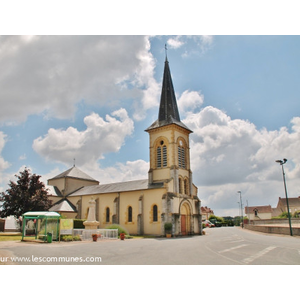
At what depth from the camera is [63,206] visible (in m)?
39.3

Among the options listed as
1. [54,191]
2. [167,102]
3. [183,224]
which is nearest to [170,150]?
[167,102]

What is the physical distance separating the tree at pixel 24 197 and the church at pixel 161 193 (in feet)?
16.2

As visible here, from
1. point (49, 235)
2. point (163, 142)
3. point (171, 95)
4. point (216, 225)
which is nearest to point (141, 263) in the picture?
point (49, 235)

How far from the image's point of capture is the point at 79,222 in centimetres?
3055

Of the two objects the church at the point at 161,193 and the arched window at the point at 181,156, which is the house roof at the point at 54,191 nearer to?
the church at the point at 161,193

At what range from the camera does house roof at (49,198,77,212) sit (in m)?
38.5

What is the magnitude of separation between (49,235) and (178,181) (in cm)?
1712

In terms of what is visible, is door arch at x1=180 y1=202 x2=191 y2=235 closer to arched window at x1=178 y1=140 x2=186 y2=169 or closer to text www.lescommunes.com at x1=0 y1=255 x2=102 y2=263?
arched window at x1=178 y1=140 x2=186 y2=169

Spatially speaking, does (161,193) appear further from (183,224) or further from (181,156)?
(181,156)

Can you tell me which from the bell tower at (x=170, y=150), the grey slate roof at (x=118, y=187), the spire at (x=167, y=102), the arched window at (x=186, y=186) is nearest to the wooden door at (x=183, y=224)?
the bell tower at (x=170, y=150)

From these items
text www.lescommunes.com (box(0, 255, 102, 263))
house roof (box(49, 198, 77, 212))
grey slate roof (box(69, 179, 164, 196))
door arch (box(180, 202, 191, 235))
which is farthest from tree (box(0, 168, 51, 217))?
text www.lescommunes.com (box(0, 255, 102, 263))

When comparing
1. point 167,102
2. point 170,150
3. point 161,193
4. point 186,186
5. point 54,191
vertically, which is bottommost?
point 161,193

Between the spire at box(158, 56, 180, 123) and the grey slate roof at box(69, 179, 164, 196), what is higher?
the spire at box(158, 56, 180, 123)

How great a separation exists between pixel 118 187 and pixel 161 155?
7.42 meters
